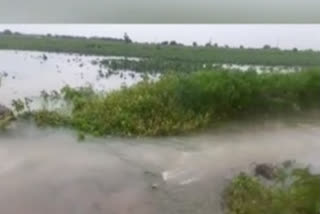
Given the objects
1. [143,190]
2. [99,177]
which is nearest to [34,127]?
[99,177]

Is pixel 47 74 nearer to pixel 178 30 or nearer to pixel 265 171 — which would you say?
pixel 265 171

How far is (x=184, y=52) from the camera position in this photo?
90.7 inches

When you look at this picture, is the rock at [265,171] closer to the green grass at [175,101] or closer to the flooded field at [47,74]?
the green grass at [175,101]

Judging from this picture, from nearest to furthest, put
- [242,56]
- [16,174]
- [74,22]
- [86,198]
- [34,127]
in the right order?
[74,22] < [86,198] < [16,174] < [242,56] < [34,127]

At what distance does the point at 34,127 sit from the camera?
104 inches

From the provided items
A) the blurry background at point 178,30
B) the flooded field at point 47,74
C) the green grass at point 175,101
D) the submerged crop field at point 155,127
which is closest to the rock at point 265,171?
the submerged crop field at point 155,127

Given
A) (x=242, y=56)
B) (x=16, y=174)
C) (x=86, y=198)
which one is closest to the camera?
(x=86, y=198)

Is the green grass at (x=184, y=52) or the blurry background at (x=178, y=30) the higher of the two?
the blurry background at (x=178, y=30)

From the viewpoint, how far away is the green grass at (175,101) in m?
2.66

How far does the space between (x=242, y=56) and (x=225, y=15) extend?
173 cm

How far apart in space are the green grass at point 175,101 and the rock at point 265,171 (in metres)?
0.58

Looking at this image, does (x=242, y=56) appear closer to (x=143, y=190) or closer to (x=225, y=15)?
(x=143, y=190)

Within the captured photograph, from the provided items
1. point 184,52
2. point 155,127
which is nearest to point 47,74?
point 155,127

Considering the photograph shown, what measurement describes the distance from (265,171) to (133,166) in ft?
2.31
